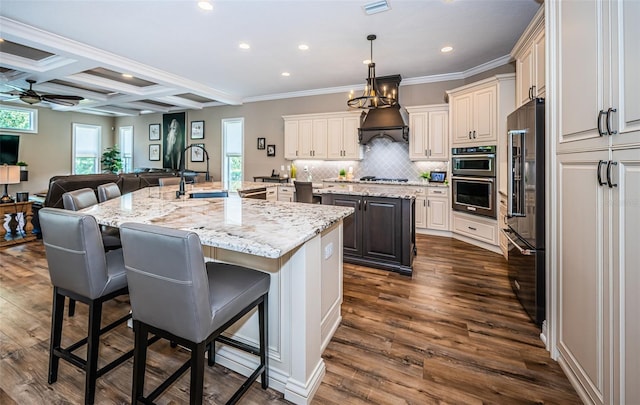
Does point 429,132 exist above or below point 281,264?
above

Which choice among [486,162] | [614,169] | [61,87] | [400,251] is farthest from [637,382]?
[61,87]

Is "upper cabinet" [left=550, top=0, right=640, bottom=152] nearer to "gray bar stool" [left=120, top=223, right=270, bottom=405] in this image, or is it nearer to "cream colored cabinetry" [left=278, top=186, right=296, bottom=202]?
"gray bar stool" [left=120, top=223, right=270, bottom=405]

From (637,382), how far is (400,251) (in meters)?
2.27

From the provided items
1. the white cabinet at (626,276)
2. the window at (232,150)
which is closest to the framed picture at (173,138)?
the window at (232,150)

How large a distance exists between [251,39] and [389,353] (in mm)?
4060

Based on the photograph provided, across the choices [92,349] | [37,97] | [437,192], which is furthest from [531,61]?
[37,97]

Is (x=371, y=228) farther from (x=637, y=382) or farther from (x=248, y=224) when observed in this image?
(x=637, y=382)

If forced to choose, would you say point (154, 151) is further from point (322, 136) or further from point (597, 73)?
point (597, 73)

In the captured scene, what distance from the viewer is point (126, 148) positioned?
9695 millimetres

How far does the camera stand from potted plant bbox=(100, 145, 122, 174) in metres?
9.22

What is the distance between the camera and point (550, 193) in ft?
6.50

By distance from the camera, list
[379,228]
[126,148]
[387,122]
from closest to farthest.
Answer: [379,228], [387,122], [126,148]

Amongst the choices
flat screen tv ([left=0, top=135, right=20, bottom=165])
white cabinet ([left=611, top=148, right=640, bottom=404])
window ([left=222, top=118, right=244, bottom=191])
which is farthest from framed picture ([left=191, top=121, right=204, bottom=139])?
white cabinet ([left=611, top=148, right=640, bottom=404])

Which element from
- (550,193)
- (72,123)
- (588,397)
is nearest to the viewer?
(588,397)
